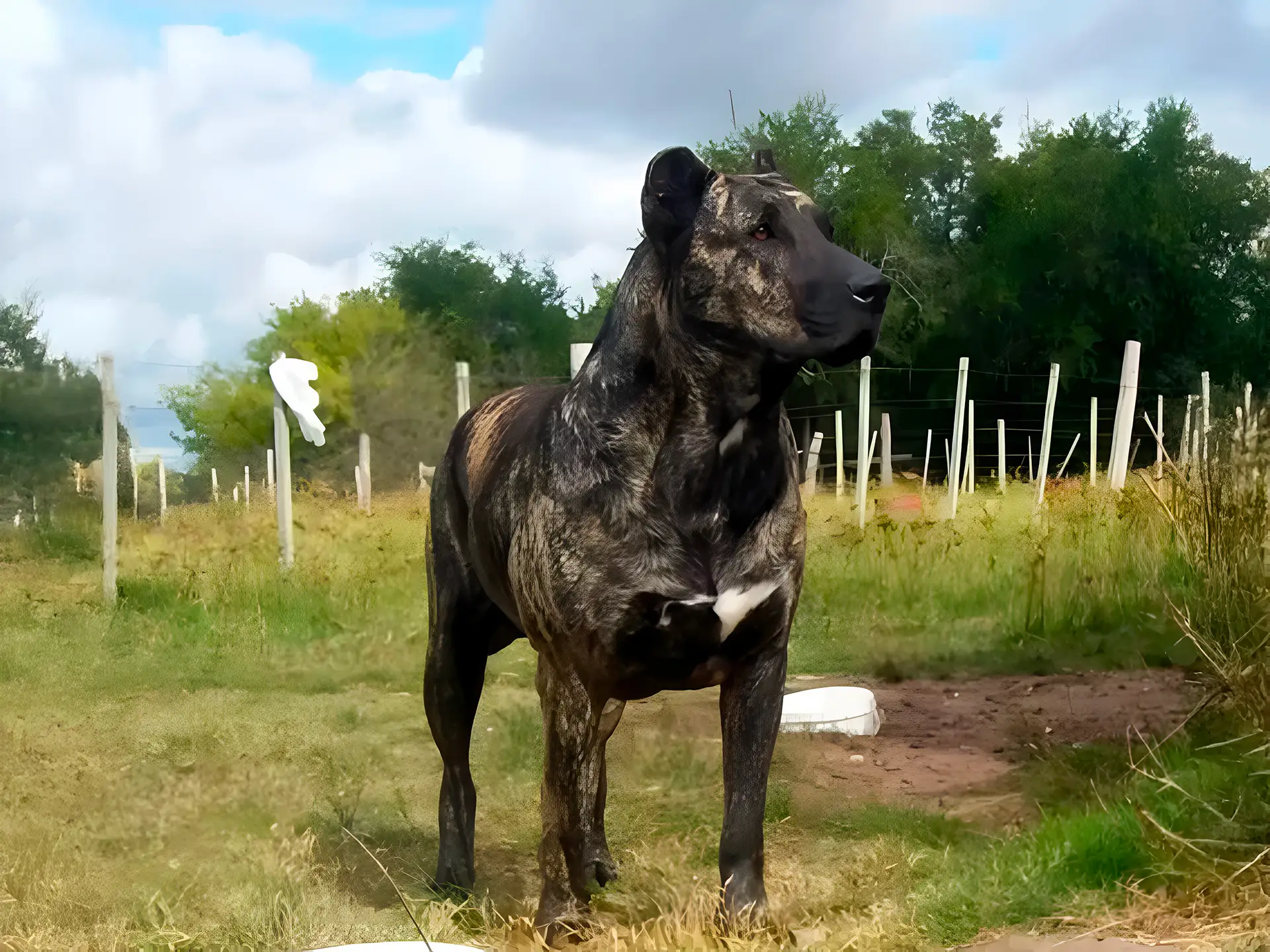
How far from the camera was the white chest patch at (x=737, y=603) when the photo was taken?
10.6 ft

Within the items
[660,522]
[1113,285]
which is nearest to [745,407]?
[660,522]

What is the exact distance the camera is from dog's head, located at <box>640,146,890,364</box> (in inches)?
120

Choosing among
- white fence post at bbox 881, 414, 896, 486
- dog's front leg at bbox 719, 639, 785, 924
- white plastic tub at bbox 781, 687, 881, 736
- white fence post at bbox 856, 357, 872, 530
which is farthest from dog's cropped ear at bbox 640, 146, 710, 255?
white fence post at bbox 881, 414, 896, 486

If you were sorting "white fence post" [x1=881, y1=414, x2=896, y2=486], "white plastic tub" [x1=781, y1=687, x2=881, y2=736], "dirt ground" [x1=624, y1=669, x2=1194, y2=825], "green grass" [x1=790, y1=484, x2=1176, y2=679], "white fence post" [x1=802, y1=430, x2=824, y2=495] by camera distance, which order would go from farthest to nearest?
1. "white fence post" [x1=881, y1=414, x2=896, y2=486]
2. "white fence post" [x1=802, y1=430, x2=824, y2=495]
3. "green grass" [x1=790, y1=484, x2=1176, y2=679]
4. "white plastic tub" [x1=781, y1=687, x2=881, y2=736]
5. "dirt ground" [x1=624, y1=669, x2=1194, y2=825]

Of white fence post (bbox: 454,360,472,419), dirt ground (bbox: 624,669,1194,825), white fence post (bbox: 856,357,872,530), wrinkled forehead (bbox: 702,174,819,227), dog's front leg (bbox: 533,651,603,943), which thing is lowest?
dirt ground (bbox: 624,669,1194,825)

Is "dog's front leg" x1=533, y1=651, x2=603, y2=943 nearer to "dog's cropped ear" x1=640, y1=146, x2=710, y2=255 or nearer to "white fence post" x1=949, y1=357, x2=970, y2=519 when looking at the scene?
"dog's cropped ear" x1=640, y1=146, x2=710, y2=255

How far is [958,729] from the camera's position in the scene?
6344 mm

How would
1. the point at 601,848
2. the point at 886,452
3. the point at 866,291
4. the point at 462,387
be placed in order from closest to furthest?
1. the point at 866,291
2. the point at 601,848
3. the point at 462,387
4. the point at 886,452

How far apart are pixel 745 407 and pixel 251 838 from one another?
301cm

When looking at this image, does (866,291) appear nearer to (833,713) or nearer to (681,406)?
(681,406)

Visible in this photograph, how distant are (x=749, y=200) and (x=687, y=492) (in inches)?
31.2

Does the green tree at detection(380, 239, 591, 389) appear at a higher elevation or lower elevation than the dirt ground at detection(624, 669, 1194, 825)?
higher

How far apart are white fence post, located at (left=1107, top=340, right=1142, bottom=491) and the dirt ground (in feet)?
15.3

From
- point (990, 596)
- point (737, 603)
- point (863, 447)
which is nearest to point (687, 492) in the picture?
point (737, 603)
